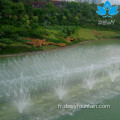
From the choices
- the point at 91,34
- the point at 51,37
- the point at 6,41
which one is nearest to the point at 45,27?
the point at 51,37

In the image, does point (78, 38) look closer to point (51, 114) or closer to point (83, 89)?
point (83, 89)

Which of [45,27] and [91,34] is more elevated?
[45,27]

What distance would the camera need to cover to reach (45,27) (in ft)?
57.2

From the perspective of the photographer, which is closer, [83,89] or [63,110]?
[63,110]

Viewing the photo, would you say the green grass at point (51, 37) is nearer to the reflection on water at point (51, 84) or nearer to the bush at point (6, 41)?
the bush at point (6, 41)

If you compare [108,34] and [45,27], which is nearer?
[45,27]

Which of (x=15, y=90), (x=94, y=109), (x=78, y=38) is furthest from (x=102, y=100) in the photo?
(x=78, y=38)

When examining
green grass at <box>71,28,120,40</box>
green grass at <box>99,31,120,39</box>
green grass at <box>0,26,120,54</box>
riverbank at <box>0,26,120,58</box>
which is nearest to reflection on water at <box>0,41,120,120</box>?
riverbank at <box>0,26,120,58</box>

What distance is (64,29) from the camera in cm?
1755

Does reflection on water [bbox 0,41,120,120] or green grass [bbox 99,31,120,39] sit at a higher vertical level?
green grass [bbox 99,31,120,39]

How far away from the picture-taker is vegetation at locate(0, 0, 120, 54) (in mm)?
13016

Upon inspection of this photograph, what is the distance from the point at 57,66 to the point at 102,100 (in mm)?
3618

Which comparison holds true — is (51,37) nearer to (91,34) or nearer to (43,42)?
(43,42)

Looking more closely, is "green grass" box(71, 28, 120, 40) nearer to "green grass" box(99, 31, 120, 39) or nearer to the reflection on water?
"green grass" box(99, 31, 120, 39)
